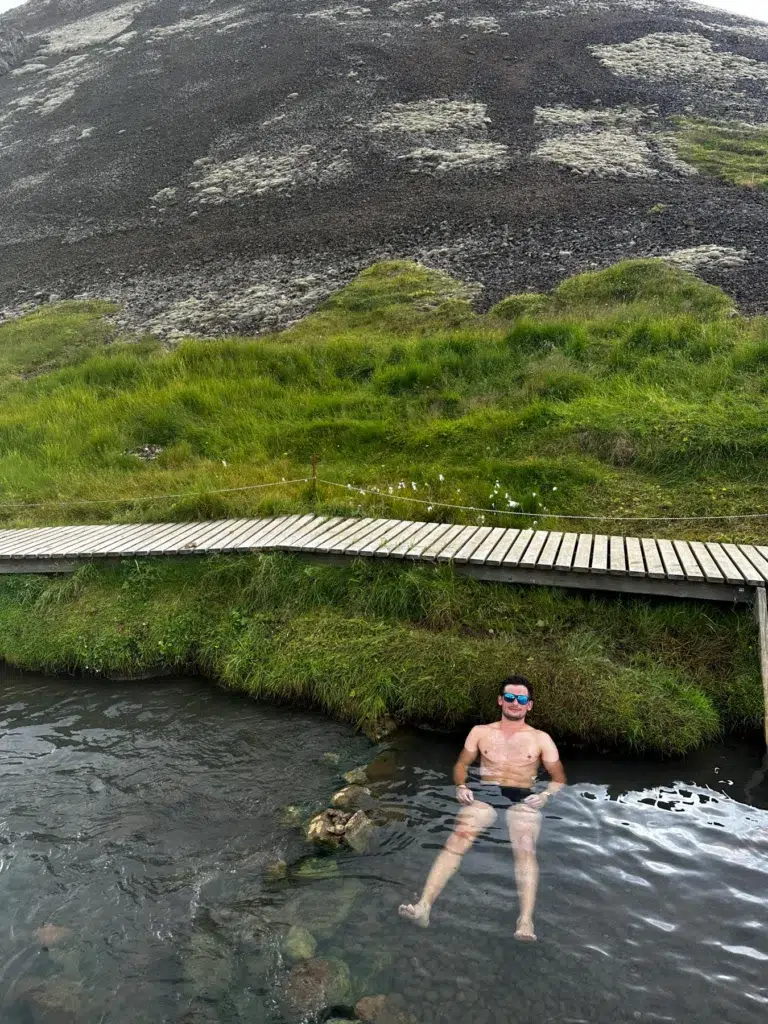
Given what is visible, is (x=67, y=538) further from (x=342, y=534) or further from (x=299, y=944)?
(x=299, y=944)

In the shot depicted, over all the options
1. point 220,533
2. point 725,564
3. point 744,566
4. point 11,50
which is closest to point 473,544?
point 725,564

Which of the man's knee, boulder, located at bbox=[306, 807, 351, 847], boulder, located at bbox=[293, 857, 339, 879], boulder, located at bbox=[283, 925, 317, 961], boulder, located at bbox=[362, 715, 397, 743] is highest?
boulder, located at bbox=[283, 925, 317, 961]

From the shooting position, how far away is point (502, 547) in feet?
16.5

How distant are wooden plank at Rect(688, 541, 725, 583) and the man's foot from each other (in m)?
2.62

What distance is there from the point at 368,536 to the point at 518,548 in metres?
1.20

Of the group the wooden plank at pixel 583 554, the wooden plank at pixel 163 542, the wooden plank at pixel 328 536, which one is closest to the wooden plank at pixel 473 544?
the wooden plank at pixel 583 554

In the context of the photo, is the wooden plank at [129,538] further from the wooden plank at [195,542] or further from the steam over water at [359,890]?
the steam over water at [359,890]

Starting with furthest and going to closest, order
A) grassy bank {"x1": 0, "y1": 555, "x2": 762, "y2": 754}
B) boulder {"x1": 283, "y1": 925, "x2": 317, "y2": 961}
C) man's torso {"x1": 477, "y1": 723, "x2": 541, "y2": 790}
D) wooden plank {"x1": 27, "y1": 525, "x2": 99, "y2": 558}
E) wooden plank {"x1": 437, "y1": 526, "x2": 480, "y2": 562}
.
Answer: wooden plank {"x1": 27, "y1": 525, "x2": 99, "y2": 558}
wooden plank {"x1": 437, "y1": 526, "x2": 480, "y2": 562}
grassy bank {"x1": 0, "y1": 555, "x2": 762, "y2": 754}
man's torso {"x1": 477, "y1": 723, "x2": 541, "y2": 790}
boulder {"x1": 283, "y1": 925, "x2": 317, "y2": 961}

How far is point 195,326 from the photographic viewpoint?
1138 centimetres

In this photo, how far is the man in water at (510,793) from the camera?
Answer: 117 inches

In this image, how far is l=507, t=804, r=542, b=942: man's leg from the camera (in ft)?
9.25

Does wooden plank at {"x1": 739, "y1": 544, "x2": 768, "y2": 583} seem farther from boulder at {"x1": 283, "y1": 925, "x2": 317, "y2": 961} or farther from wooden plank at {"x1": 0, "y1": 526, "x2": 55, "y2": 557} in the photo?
wooden plank at {"x1": 0, "y1": 526, "x2": 55, "y2": 557}

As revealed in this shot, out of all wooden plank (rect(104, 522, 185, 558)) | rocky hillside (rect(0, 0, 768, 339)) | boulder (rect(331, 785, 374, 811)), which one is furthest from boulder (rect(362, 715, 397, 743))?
rocky hillside (rect(0, 0, 768, 339))

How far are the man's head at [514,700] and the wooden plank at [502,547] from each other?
1.06 m
